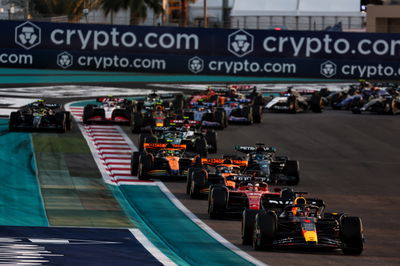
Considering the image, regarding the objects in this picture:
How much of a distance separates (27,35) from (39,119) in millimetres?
9616

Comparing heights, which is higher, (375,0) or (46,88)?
(375,0)

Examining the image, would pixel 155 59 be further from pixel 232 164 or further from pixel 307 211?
pixel 307 211

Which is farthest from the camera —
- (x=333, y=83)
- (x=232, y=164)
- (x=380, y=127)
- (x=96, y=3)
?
(x=96, y=3)

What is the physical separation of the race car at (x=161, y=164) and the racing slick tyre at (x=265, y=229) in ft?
28.8

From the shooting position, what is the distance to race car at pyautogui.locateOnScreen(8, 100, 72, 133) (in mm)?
35656

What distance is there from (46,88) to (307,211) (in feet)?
124

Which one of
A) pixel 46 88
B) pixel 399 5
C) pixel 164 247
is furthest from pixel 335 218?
pixel 399 5

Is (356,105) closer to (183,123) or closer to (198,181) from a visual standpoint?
(183,123)

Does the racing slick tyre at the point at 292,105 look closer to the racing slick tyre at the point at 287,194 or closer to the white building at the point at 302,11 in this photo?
the racing slick tyre at the point at 287,194

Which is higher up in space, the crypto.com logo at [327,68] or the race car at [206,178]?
the crypto.com logo at [327,68]

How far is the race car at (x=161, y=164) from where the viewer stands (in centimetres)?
2603

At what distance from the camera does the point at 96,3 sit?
290 ft

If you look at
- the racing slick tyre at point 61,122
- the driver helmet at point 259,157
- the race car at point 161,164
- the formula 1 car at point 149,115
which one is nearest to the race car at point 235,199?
the driver helmet at point 259,157

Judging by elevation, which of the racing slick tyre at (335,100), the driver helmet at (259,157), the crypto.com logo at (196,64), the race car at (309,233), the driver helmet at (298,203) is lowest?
the racing slick tyre at (335,100)
